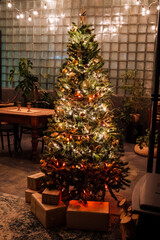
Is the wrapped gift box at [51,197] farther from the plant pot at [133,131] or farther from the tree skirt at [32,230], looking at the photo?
the plant pot at [133,131]

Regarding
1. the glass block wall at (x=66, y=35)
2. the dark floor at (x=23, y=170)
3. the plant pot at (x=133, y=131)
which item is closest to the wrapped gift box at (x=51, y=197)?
the dark floor at (x=23, y=170)

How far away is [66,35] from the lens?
19.8 feet

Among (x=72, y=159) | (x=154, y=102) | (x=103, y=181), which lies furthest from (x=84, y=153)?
(x=154, y=102)

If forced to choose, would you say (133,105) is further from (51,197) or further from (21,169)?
(51,197)

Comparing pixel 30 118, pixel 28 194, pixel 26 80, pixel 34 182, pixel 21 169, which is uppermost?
pixel 26 80

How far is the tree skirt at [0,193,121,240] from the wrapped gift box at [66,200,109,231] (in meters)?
0.05

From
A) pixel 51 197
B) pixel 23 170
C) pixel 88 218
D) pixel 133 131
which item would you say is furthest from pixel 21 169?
pixel 133 131

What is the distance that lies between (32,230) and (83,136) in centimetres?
89

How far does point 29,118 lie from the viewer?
12.8 ft

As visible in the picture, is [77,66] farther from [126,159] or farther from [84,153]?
[126,159]

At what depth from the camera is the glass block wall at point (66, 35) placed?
548cm

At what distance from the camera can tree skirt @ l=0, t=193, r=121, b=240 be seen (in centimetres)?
210

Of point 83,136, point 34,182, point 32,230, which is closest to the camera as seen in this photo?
point 32,230

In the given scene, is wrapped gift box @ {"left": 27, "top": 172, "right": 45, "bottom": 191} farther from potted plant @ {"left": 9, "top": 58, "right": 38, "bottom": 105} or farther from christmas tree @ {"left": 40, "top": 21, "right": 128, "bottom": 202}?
potted plant @ {"left": 9, "top": 58, "right": 38, "bottom": 105}
